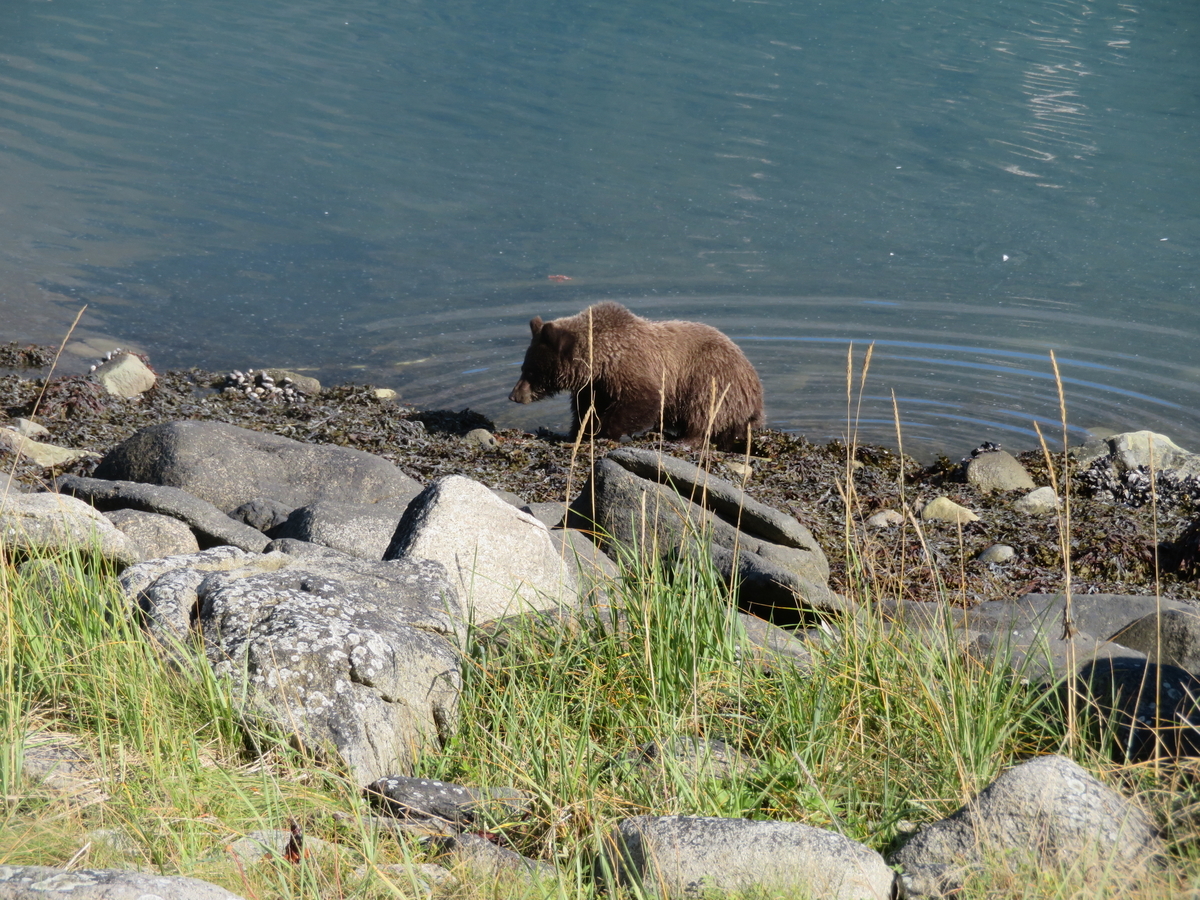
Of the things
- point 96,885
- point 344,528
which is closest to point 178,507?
point 344,528

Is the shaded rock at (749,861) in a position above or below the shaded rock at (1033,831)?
below

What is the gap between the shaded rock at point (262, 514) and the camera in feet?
22.9

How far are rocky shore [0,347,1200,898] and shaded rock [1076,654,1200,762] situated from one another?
0.02 meters

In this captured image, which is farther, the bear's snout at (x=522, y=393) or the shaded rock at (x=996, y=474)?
the bear's snout at (x=522, y=393)

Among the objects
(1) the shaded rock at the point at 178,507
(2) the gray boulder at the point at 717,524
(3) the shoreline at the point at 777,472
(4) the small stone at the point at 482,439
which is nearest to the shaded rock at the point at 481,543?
(2) the gray boulder at the point at 717,524

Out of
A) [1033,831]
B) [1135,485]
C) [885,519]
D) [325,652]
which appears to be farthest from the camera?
[1135,485]

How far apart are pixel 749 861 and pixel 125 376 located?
9601mm

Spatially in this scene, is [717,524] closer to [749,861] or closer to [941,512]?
[941,512]

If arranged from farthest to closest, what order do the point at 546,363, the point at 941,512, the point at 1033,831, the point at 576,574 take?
the point at 546,363
the point at 941,512
the point at 576,574
the point at 1033,831

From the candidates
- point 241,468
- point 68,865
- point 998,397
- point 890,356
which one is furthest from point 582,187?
point 68,865

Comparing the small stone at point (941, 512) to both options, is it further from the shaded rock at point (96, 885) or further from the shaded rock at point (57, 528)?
the shaded rock at point (96, 885)

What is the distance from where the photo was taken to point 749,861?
3053 millimetres

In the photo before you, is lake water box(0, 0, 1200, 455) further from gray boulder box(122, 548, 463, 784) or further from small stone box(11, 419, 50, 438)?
gray boulder box(122, 548, 463, 784)

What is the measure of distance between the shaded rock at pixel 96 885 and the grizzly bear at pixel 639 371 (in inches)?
308
